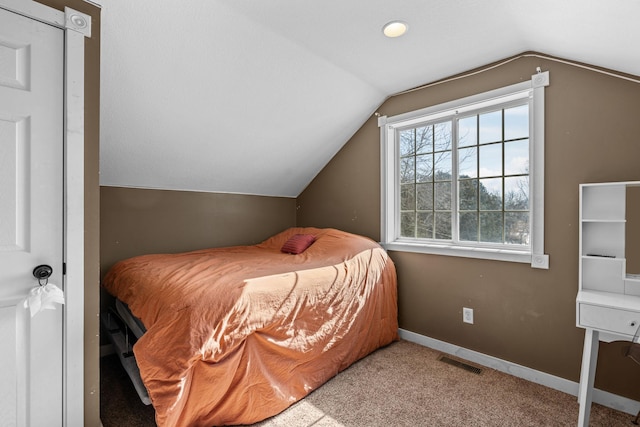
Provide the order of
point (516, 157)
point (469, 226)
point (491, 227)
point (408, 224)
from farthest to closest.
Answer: point (408, 224)
point (469, 226)
point (491, 227)
point (516, 157)

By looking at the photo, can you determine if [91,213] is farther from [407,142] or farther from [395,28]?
[407,142]

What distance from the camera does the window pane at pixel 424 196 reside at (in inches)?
115

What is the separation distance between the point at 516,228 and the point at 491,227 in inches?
6.9

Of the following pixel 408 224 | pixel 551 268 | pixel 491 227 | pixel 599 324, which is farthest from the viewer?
pixel 408 224

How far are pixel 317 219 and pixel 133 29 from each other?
247 centimetres

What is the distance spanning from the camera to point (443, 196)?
2.83 meters

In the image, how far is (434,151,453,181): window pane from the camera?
280 cm

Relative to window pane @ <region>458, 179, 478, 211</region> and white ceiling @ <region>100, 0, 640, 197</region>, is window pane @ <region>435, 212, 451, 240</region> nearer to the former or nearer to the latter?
window pane @ <region>458, 179, 478, 211</region>

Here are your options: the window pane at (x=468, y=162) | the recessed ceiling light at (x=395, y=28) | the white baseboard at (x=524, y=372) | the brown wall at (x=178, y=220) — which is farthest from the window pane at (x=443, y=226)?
the brown wall at (x=178, y=220)

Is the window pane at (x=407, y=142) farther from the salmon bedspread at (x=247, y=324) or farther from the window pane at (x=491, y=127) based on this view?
the salmon bedspread at (x=247, y=324)

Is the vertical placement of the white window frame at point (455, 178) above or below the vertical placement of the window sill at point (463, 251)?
above

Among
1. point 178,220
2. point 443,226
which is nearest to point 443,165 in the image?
point 443,226

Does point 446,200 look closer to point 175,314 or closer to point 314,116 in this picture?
point 314,116

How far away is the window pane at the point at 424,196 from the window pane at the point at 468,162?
310mm
